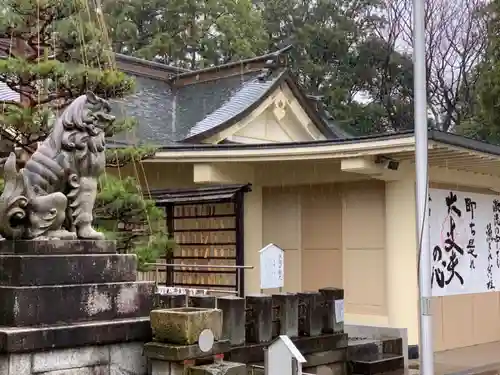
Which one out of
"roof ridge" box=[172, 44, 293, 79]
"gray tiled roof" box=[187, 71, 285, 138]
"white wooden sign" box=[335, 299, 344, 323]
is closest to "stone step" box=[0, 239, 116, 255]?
"white wooden sign" box=[335, 299, 344, 323]

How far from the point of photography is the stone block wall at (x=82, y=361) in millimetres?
4789

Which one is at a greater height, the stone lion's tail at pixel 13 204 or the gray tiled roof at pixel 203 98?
the gray tiled roof at pixel 203 98

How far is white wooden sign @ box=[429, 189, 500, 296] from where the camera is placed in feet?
38.1

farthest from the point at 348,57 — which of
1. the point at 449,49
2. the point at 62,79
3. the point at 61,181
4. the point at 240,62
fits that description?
the point at 61,181

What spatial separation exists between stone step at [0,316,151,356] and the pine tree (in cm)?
374

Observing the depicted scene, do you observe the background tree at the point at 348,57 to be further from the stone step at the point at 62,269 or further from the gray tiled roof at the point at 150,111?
the stone step at the point at 62,269

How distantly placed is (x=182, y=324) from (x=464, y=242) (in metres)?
8.41

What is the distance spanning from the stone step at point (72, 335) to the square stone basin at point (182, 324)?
175 mm

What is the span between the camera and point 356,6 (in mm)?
34062

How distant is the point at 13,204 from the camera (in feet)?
17.1

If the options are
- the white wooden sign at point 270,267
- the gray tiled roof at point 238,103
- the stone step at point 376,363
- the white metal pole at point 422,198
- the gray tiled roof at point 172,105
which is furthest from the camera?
the gray tiled roof at point 238,103

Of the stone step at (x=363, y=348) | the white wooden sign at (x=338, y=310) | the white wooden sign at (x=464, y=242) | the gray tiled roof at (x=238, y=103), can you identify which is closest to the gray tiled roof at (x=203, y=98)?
the gray tiled roof at (x=238, y=103)

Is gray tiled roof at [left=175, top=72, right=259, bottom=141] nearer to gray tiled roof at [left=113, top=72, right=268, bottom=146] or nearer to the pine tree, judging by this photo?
gray tiled roof at [left=113, top=72, right=268, bottom=146]

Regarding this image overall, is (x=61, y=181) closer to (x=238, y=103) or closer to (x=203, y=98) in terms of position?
(x=238, y=103)
